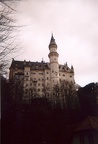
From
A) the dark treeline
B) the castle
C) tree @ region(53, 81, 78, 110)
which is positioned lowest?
the dark treeline

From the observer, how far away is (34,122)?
23953 millimetres

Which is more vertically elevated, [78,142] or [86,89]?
[86,89]

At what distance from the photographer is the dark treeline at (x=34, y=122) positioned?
832 inches

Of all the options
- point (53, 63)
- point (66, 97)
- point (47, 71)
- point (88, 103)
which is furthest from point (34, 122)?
point (53, 63)

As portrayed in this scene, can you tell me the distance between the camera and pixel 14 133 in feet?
70.2

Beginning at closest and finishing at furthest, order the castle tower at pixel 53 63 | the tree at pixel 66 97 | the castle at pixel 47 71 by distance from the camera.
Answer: the tree at pixel 66 97 → the castle at pixel 47 71 → the castle tower at pixel 53 63

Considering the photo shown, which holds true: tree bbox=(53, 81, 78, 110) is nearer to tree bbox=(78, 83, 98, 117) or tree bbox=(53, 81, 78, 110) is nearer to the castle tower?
tree bbox=(78, 83, 98, 117)

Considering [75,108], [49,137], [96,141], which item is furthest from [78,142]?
[75,108]

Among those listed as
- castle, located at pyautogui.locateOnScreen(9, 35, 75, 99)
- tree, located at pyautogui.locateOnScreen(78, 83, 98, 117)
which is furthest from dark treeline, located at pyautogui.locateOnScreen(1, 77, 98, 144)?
castle, located at pyautogui.locateOnScreen(9, 35, 75, 99)

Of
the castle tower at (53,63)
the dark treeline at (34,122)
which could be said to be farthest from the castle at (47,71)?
the dark treeline at (34,122)

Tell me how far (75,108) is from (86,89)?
24.3 ft

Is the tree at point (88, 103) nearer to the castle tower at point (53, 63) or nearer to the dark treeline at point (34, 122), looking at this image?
the dark treeline at point (34, 122)

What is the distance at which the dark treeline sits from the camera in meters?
21.1

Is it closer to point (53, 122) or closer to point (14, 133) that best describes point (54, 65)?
point (53, 122)
